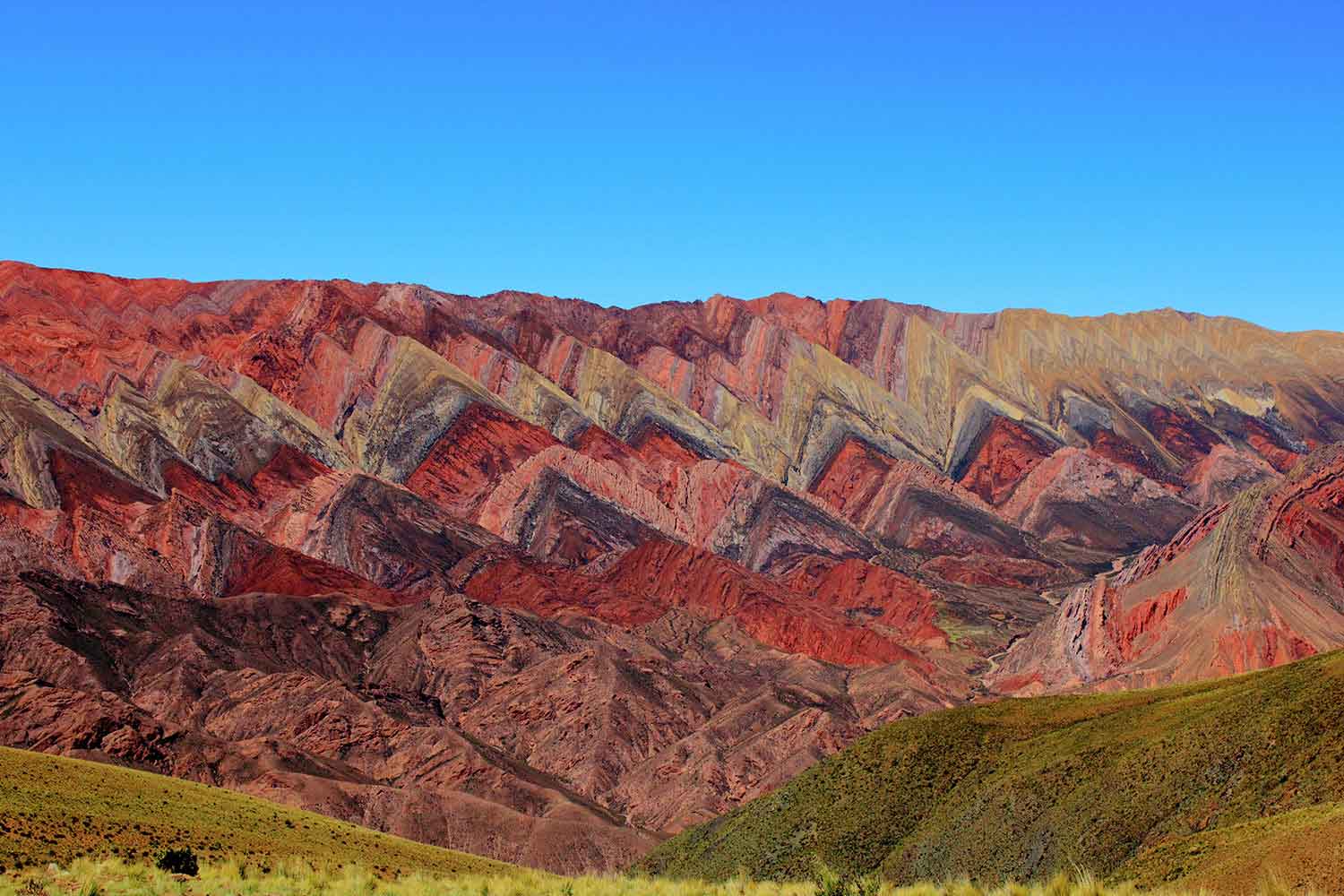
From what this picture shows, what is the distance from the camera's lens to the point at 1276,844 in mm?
33281

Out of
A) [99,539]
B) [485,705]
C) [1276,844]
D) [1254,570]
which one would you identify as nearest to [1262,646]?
[1254,570]

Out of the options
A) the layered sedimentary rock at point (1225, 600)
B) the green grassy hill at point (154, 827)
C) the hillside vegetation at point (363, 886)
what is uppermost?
the layered sedimentary rock at point (1225, 600)

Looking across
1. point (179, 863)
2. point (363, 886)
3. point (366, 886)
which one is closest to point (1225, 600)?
point (179, 863)

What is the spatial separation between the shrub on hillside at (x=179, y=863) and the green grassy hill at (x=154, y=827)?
1113mm

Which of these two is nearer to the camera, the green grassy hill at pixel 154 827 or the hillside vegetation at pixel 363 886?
the hillside vegetation at pixel 363 886

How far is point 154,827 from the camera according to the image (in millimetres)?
40594

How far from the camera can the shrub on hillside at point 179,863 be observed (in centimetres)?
3076

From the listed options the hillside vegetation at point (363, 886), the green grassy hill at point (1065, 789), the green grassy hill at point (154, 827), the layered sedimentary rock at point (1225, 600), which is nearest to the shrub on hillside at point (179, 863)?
the hillside vegetation at point (363, 886)

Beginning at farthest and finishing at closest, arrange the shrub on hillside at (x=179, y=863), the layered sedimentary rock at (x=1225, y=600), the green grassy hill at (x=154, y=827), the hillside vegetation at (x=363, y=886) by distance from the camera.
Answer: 1. the layered sedimentary rock at (x=1225, y=600)
2. the green grassy hill at (x=154, y=827)
3. the shrub on hillside at (x=179, y=863)
4. the hillside vegetation at (x=363, y=886)

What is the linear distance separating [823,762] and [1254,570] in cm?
7190

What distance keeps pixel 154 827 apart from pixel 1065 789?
26.7 m

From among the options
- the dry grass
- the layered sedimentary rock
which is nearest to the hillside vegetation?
the dry grass

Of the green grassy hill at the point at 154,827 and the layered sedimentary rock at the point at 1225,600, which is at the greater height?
the layered sedimentary rock at the point at 1225,600

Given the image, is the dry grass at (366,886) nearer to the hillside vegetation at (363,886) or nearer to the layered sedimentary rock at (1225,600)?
the hillside vegetation at (363,886)
